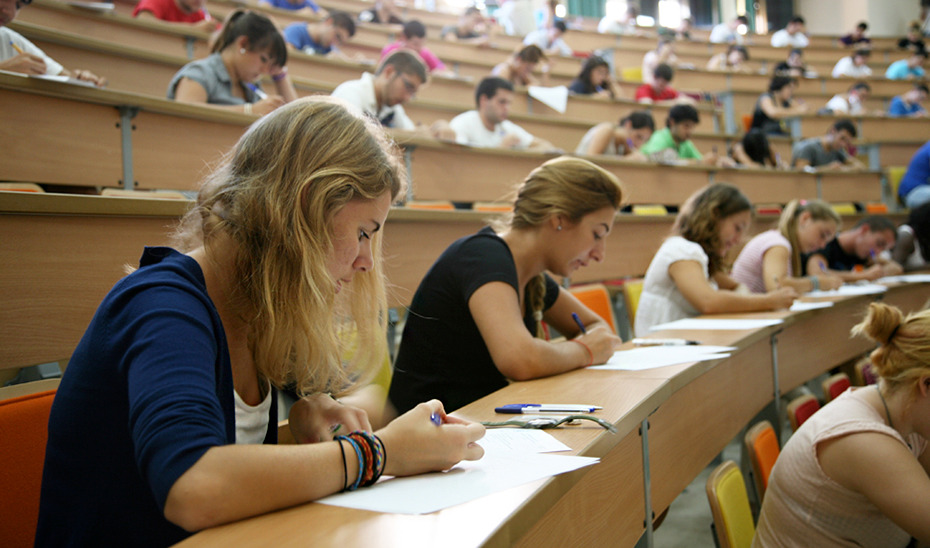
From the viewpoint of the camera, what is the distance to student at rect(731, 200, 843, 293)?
123 inches

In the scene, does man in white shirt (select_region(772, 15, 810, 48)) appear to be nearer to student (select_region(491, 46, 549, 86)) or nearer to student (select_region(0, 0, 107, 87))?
student (select_region(491, 46, 549, 86))

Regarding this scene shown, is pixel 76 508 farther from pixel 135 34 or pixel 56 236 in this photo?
pixel 135 34

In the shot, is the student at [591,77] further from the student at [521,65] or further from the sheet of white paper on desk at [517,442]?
the sheet of white paper on desk at [517,442]

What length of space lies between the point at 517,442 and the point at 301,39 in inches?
173

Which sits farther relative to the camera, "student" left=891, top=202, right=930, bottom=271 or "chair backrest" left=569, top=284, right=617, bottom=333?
"student" left=891, top=202, right=930, bottom=271

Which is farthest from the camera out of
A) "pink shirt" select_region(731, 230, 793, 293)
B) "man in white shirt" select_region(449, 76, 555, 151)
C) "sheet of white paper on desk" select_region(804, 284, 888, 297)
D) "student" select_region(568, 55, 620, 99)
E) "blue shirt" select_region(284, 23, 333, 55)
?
"student" select_region(568, 55, 620, 99)

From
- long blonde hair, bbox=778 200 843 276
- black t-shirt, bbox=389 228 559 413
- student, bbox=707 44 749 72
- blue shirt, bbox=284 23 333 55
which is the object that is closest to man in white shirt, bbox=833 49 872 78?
student, bbox=707 44 749 72

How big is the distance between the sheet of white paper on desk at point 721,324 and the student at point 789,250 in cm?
94

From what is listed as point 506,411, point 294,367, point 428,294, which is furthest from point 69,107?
point 506,411

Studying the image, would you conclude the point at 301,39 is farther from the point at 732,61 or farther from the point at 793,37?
the point at 793,37

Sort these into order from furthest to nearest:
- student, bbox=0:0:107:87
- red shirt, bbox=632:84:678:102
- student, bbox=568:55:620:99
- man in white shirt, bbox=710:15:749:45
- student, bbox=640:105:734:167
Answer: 1. man in white shirt, bbox=710:15:749:45
2. red shirt, bbox=632:84:678:102
3. student, bbox=568:55:620:99
4. student, bbox=640:105:734:167
5. student, bbox=0:0:107:87

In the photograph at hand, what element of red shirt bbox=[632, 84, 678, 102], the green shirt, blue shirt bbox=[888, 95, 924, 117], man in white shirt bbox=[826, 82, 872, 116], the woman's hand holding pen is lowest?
the woman's hand holding pen

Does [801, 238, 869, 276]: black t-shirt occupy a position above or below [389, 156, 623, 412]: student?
below

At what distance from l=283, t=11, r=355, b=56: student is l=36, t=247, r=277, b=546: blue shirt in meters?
4.18
